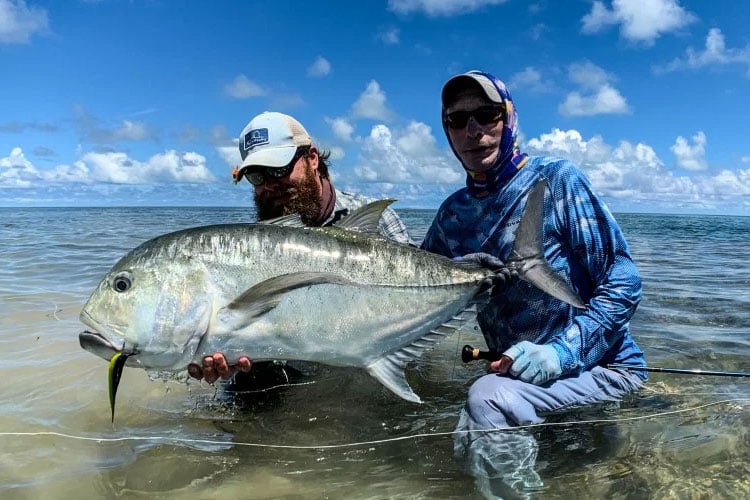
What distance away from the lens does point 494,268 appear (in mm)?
2873

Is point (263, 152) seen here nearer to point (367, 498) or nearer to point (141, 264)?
→ point (141, 264)

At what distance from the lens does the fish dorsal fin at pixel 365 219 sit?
284 centimetres

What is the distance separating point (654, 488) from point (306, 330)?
5.64ft

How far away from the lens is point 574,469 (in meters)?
2.74

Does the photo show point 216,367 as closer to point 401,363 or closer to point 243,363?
point 243,363

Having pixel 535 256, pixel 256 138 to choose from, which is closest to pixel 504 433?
pixel 535 256

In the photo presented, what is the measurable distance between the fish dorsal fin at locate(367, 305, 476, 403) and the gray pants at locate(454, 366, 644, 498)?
293mm

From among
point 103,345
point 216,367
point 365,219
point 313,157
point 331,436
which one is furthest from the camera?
point 313,157

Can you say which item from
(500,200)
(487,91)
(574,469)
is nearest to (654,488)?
(574,469)

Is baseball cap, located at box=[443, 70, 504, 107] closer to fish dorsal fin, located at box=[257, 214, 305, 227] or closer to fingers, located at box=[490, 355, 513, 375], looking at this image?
fish dorsal fin, located at box=[257, 214, 305, 227]

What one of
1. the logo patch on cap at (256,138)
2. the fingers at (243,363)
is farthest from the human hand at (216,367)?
the logo patch on cap at (256,138)

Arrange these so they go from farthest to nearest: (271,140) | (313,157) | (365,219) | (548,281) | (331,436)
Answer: (313,157) → (271,140) → (331,436) → (365,219) → (548,281)

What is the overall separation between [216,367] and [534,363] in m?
1.48

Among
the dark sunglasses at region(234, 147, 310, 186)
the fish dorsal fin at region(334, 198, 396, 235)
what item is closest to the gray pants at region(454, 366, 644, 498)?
the fish dorsal fin at region(334, 198, 396, 235)
